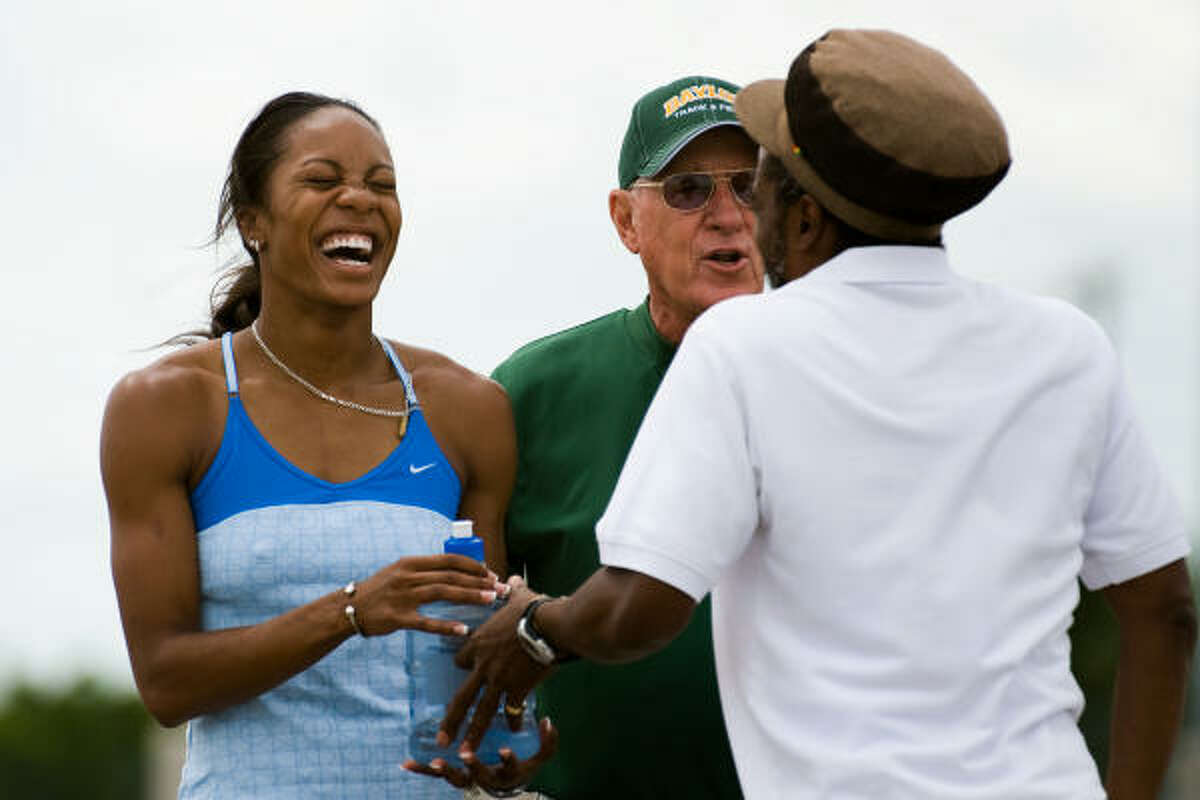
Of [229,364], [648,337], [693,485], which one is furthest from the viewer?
[648,337]

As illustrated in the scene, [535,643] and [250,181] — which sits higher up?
[250,181]

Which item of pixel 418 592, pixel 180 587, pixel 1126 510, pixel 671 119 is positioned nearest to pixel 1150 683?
pixel 1126 510

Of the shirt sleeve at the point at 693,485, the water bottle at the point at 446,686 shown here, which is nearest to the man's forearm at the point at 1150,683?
the shirt sleeve at the point at 693,485

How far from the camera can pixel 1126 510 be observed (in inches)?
157

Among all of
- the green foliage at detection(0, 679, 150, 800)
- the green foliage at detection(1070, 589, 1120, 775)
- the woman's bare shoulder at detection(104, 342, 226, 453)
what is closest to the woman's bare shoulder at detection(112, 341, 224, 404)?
the woman's bare shoulder at detection(104, 342, 226, 453)

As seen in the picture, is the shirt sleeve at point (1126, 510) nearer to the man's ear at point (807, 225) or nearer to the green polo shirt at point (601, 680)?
the man's ear at point (807, 225)

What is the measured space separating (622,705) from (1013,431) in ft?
6.67

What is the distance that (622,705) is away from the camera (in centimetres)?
556

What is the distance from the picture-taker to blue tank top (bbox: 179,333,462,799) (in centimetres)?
471

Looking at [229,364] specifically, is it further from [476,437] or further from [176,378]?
[476,437]

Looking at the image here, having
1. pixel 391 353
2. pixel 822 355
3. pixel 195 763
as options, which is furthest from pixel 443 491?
pixel 822 355

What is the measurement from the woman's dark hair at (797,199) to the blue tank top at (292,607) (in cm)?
133

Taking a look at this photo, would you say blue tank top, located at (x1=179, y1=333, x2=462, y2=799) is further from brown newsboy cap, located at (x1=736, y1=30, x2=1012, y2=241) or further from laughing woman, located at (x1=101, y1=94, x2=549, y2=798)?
brown newsboy cap, located at (x1=736, y1=30, x2=1012, y2=241)

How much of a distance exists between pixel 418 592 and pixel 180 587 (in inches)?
23.2
